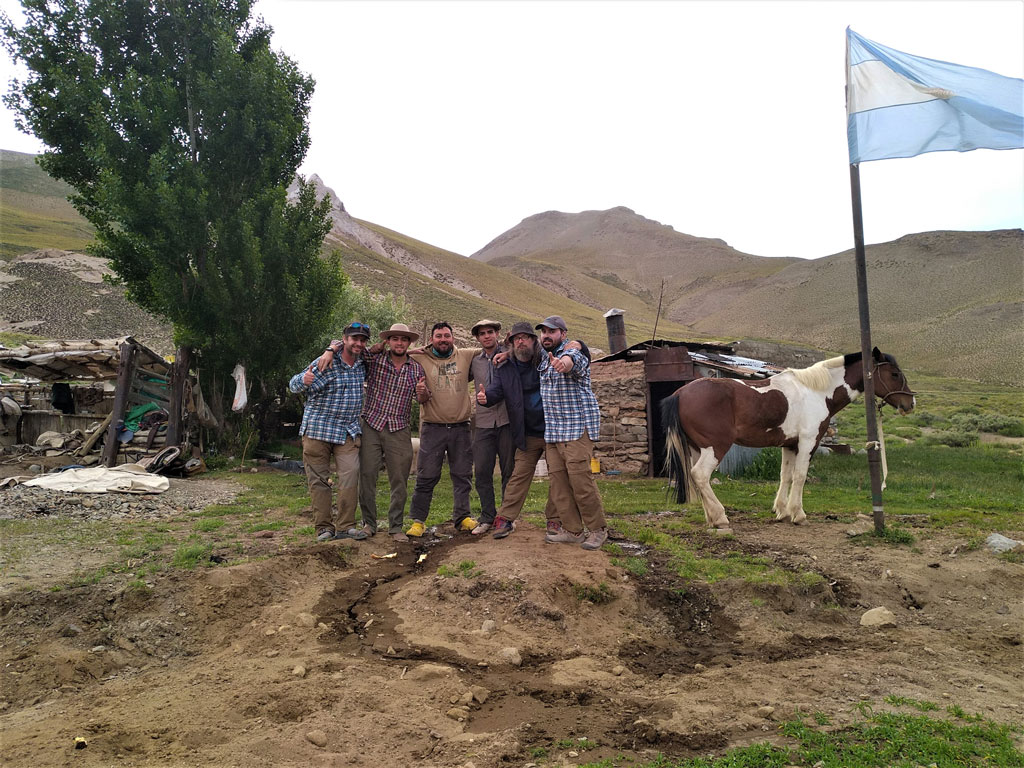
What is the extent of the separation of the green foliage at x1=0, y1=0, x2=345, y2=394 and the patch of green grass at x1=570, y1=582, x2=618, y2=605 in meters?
12.3

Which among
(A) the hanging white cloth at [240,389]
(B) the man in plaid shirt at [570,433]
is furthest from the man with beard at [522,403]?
(A) the hanging white cloth at [240,389]

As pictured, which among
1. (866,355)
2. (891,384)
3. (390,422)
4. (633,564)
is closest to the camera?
(633,564)

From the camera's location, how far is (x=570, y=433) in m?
5.56

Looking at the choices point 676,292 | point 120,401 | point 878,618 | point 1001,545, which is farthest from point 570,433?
point 676,292

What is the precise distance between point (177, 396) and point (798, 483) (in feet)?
40.8

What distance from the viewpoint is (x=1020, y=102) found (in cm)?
598

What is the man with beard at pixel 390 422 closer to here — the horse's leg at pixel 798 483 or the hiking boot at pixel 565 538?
the hiking boot at pixel 565 538

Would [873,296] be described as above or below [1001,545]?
above

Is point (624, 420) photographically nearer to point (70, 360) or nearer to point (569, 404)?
point (569, 404)

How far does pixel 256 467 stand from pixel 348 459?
31.3 feet

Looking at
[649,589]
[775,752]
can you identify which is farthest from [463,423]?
[775,752]

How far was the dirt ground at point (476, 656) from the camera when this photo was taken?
292cm

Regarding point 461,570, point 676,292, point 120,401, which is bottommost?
point 461,570

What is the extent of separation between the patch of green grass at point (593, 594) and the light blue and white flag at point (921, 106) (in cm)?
492
